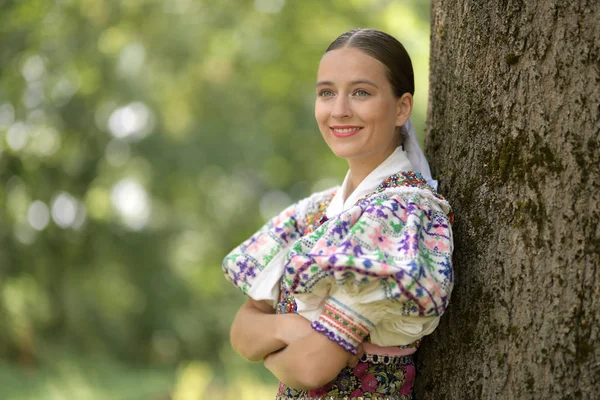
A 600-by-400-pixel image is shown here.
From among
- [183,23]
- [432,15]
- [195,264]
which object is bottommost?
[195,264]

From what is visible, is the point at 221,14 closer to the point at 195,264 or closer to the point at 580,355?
the point at 195,264

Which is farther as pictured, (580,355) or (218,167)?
(218,167)

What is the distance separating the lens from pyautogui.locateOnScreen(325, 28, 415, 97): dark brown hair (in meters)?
1.88

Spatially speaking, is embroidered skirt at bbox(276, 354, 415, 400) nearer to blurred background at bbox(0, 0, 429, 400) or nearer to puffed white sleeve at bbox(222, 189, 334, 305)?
puffed white sleeve at bbox(222, 189, 334, 305)

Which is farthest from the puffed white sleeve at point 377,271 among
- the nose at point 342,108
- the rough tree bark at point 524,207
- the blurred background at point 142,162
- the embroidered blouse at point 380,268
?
the blurred background at point 142,162

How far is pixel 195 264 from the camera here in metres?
12.6

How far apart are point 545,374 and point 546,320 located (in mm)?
133

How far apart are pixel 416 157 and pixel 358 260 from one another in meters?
0.59

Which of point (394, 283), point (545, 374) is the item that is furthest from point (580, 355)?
point (394, 283)

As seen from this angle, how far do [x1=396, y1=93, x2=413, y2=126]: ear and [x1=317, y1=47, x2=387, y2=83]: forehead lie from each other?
0.35ft

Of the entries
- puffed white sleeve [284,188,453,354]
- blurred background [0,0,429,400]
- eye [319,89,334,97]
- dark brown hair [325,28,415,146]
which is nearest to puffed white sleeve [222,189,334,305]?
puffed white sleeve [284,188,453,354]

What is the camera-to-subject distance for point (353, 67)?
1872 millimetres

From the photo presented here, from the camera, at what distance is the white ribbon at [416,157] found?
1987 mm

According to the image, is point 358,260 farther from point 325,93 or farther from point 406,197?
point 325,93
